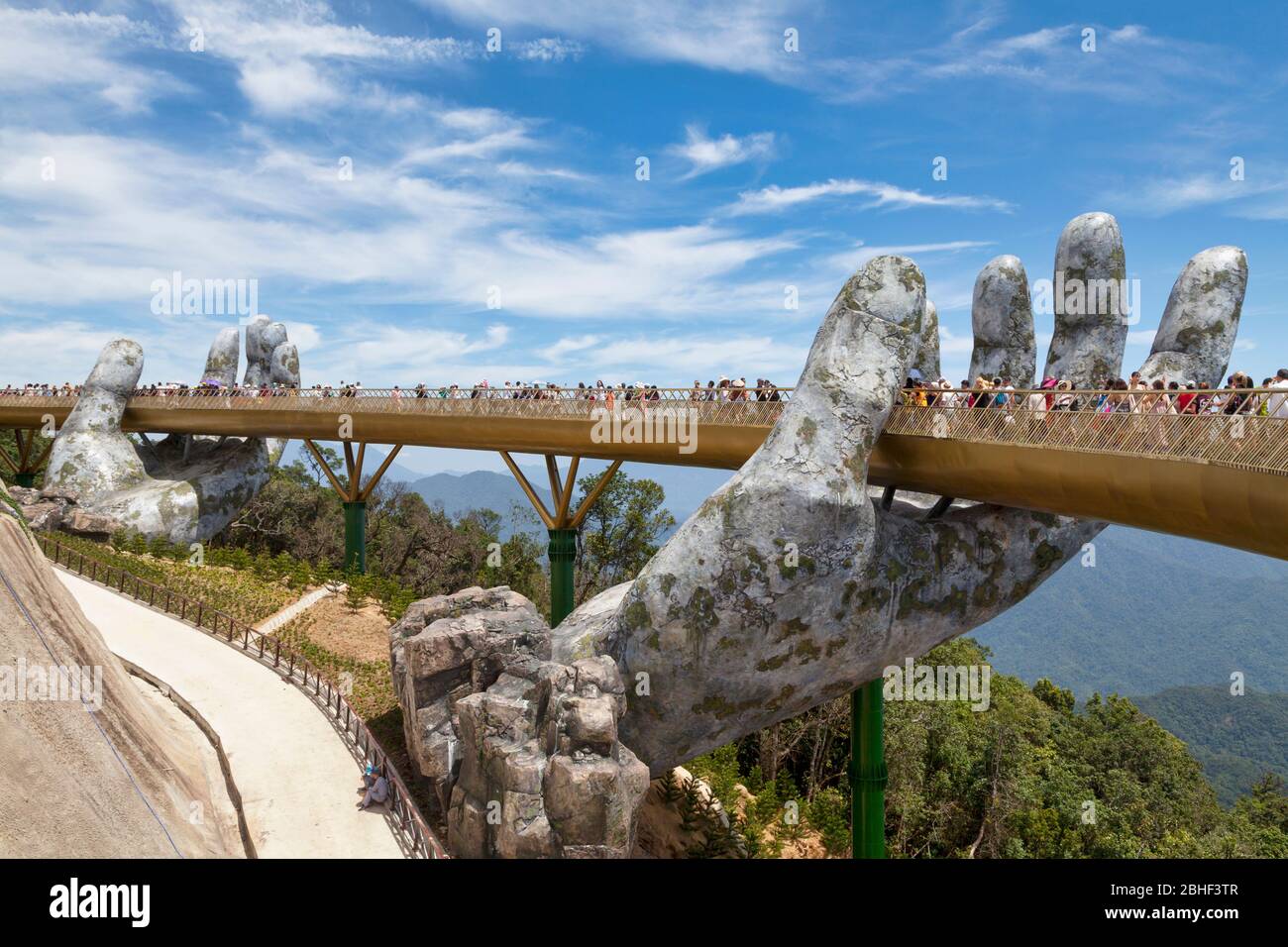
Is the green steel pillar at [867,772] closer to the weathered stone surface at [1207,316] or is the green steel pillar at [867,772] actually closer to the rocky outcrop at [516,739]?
the rocky outcrop at [516,739]

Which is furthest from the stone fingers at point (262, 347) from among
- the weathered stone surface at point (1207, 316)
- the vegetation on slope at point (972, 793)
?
the weathered stone surface at point (1207, 316)

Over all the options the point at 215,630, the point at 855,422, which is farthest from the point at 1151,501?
the point at 215,630

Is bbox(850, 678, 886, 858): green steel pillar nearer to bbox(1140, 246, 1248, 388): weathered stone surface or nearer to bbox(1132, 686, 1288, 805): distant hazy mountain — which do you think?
bbox(1140, 246, 1248, 388): weathered stone surface

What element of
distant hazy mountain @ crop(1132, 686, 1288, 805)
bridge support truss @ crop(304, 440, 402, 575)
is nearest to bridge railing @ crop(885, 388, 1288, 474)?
bridge support truss @ crop(304, 440, 402, 575)

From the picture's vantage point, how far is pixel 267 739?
1984 centimetres

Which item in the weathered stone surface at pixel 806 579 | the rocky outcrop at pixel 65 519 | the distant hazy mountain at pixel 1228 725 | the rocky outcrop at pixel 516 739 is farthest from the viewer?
the distant hazy mountain at pixel 1228 725

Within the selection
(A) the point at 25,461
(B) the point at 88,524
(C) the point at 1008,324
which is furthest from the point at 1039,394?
(A) the point at 25,461

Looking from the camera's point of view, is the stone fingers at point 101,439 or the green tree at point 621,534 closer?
the stone fingers at point 101,439

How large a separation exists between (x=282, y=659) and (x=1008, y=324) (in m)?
20.0

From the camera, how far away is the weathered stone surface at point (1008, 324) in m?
20.6

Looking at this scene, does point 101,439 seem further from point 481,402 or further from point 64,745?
point 64,745

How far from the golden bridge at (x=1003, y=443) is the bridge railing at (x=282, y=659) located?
787cm

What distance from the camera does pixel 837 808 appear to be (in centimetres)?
2894
